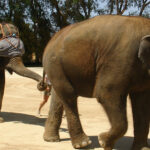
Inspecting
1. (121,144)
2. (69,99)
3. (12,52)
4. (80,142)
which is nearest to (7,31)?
(12,52)

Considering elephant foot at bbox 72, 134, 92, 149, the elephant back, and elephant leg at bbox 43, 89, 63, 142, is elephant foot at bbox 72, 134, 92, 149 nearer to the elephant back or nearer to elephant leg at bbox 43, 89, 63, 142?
elephant leg at bbox 43, 89, 63, 142

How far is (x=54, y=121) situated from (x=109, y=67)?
5.88 feet

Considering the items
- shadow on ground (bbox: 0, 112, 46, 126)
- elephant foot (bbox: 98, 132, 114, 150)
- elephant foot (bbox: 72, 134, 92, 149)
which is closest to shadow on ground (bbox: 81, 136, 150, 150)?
elephant foot (bbox: 72, 134, 92, 149)

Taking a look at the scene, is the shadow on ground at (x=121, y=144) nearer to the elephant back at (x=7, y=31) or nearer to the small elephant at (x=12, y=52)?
the small elephant at (x=12, y=52)

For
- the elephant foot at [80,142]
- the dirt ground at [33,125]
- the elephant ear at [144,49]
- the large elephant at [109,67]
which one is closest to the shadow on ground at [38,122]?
the dirt ground at [33,125]

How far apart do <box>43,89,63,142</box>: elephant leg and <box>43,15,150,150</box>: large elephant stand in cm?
76

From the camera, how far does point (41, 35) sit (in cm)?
2791

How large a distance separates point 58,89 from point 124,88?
98cm

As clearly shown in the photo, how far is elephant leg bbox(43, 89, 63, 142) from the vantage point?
4887 mm

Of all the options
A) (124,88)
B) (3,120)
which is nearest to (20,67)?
(3,120)

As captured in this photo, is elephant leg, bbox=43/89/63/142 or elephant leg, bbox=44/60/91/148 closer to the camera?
elephant leg, bbox=44/60/91/148

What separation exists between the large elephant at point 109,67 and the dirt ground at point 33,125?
0.81 meters

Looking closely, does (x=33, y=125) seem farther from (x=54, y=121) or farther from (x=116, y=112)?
(x=116, y=112)

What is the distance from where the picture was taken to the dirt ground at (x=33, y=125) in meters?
4.63
